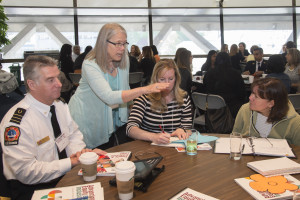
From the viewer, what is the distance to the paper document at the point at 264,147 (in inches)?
64.4

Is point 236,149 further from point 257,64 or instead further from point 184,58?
point 257,64

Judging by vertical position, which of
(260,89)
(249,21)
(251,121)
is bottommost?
(251,121)

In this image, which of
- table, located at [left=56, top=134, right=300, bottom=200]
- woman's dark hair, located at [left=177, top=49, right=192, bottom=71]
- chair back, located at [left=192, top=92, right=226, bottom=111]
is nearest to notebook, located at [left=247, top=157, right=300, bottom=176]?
table, located at [left=56, top=134, right=300, bottom=200]

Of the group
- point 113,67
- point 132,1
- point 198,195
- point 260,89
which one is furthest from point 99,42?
point 132,1

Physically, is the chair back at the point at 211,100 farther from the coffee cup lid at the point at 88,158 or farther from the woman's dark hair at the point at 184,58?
the coffee cup lid at the point at 88,158

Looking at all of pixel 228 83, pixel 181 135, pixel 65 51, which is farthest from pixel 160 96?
pixel 65 51

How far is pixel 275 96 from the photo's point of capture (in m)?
1.99

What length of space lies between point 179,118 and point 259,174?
3.31 feet

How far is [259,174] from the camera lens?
1.36 meters

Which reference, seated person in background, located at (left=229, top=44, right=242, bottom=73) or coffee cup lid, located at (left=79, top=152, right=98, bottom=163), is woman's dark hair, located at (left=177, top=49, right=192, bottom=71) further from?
coffee cup lid, located at (left=79, top=152, right=98, bottom=163)

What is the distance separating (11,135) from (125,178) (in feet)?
2.43

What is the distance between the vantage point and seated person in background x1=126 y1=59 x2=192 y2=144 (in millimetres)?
2250

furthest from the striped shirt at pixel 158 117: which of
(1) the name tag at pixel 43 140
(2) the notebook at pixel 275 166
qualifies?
(2) the notebook at pixel 275 166

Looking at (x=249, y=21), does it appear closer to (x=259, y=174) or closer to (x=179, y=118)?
(x=179, y=118)
